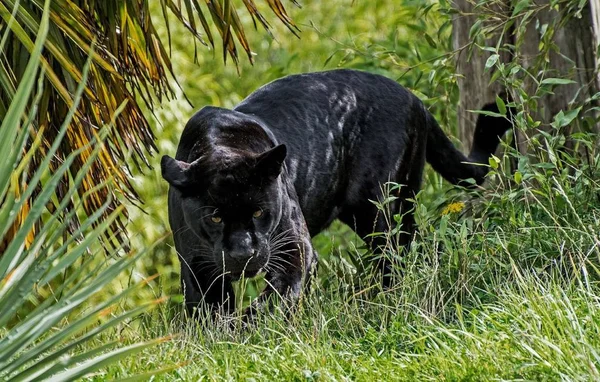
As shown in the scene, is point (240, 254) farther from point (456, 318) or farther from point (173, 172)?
point (456, 318)

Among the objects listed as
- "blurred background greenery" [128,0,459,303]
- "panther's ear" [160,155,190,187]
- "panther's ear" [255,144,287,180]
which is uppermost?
"panther's ear" [160,155,190,187]

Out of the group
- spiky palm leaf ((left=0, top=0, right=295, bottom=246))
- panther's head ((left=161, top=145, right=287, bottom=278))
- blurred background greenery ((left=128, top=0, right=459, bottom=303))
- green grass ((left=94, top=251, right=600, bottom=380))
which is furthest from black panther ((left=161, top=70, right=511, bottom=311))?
blurred background greenery ((left=128, top=0, right=459, bottom=303))

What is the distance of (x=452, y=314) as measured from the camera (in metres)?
4.20

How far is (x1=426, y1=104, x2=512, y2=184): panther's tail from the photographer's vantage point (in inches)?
218

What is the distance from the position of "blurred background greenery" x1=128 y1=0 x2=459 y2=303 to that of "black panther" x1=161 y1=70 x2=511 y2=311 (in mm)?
843

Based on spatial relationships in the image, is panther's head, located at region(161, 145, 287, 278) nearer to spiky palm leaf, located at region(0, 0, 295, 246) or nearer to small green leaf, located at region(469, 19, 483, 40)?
spiky palm leaf, located at region(0, 0, 295, 246)

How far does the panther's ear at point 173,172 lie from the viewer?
4.45 m

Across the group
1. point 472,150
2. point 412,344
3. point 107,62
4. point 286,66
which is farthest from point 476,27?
point 286,66

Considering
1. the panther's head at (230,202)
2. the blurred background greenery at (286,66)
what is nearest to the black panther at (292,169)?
the panther's head at (230,202)

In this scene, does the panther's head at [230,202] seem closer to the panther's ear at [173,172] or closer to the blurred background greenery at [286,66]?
the panther's ear at [173,172]

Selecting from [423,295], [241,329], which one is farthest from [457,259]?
[241,329]

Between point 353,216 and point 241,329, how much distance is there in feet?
5.17

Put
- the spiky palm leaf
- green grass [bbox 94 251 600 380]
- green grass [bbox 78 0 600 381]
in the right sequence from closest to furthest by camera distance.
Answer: green grass [bbox 94 251 600 380], green grass [bbox 78 0 600 381], the spiky palm leaf

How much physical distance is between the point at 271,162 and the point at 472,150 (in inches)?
60.5
